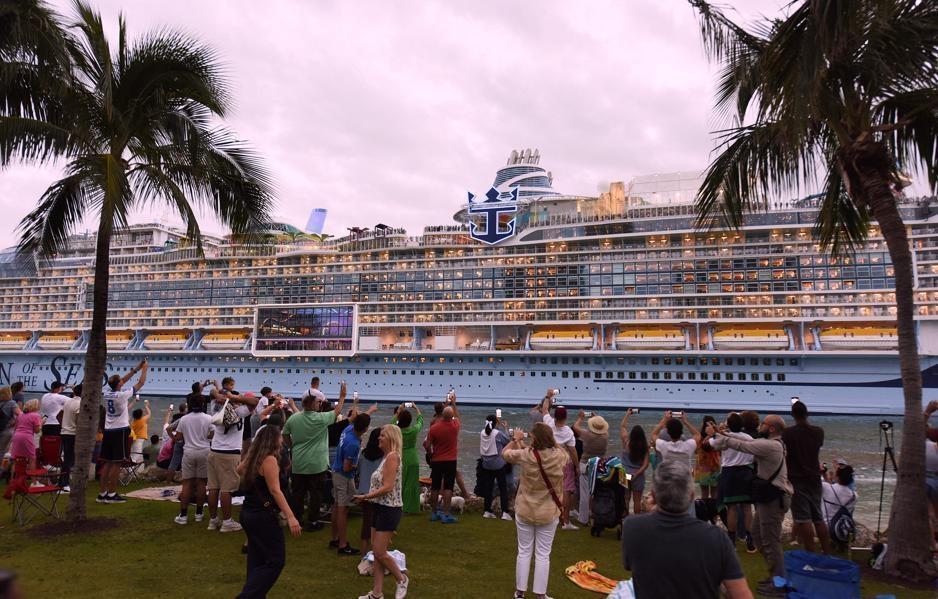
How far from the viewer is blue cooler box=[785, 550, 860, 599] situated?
4422mm

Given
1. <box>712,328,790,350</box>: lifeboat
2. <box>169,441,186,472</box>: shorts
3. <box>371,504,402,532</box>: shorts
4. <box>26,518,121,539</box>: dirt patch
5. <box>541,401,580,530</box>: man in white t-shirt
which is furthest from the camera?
<box>712,328,790,350</box>: lifeboat

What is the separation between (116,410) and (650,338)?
31.6 metres

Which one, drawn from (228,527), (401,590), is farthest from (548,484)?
(228,527)

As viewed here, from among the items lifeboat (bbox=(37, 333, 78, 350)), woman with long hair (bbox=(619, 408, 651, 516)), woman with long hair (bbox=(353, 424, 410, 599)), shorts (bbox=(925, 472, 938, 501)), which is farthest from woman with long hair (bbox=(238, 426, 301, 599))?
lifeboat (bbox=(37, 333, 78, 350))

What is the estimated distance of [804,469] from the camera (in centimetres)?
567

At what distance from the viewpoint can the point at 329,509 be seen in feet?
25.1

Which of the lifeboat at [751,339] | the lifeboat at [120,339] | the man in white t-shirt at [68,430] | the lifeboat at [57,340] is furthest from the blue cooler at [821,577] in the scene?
the lifeboat at [57,340]

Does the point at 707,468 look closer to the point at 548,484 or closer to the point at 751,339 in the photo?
the point at 548,484

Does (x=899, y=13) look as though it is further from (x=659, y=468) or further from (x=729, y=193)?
(x=659, y=468)

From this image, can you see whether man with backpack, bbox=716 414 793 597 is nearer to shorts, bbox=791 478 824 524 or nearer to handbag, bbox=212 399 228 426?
shorts, bbox=791 478 824 524

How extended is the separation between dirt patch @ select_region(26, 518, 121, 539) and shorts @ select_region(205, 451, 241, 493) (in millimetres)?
1258

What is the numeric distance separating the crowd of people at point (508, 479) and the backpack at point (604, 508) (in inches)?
1.6

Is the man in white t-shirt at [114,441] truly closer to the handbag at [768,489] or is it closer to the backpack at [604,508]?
the backpack at [604,508]

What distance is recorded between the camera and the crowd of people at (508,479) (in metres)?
2.51
